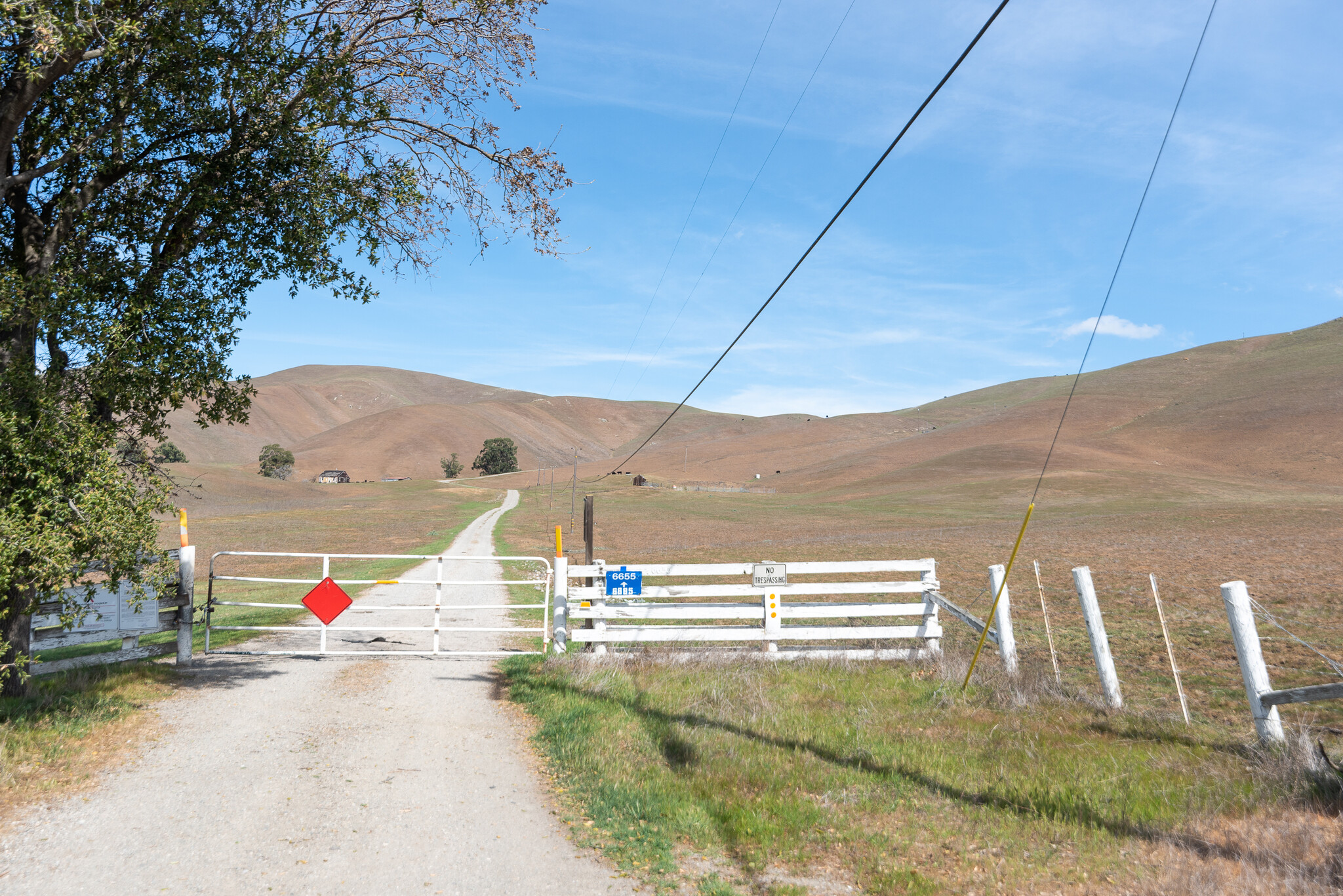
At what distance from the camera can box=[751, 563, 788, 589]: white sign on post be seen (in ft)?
40.5

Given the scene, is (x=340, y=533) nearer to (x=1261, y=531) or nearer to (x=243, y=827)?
(x=243, y=827)

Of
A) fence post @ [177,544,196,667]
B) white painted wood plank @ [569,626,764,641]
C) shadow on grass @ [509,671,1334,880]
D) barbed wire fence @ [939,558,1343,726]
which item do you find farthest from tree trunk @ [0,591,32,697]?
barbed wire fence @ [939,558,1343,726]

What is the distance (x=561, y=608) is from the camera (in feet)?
39.9

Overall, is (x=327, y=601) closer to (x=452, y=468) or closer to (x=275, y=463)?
(x=275, y=463)

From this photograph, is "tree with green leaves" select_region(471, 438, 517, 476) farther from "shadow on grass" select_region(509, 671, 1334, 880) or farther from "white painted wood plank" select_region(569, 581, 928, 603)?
"shadow on grass" select_region(509, 671, 1334, 880)

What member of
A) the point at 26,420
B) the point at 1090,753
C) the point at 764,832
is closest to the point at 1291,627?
the point at 1090,753

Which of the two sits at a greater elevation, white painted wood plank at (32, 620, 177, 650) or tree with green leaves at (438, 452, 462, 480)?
tree with green leaves at (438, 452, 462, 480)

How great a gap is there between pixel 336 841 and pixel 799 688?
6.24 m

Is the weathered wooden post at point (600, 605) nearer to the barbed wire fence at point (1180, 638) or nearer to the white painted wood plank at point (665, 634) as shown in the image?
the white painted wood plank at point (665, 634)

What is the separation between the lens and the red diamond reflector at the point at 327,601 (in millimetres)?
11930

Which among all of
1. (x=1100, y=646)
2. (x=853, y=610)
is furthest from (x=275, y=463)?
(x=1100, y=646)

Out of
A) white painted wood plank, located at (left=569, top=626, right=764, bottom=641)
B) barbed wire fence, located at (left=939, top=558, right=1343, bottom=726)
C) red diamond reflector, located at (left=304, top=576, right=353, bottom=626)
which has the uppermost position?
red diamond reflector, located at (left=304, top=576, right=353, bottom=626)

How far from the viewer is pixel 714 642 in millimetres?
13297

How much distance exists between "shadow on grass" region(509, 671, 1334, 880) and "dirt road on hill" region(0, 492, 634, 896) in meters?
1.48
